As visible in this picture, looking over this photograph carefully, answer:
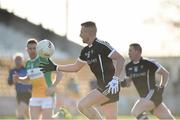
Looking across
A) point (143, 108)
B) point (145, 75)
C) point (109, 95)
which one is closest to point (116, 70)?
point (109, 95)

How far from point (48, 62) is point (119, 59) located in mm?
1470

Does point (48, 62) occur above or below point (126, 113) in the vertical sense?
above

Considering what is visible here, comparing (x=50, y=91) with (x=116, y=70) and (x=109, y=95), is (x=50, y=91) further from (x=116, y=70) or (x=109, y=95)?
(x=116, y=70)

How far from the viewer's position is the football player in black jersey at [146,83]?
1505cm

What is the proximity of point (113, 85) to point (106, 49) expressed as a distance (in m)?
0.64

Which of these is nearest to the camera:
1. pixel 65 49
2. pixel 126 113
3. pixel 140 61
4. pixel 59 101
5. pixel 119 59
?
pixel 119 59

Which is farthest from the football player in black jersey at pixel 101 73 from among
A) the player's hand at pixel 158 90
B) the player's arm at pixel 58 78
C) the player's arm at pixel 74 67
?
the player's hand at pixel 158 90

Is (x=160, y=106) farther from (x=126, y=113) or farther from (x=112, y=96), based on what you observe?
(x=126, y=113)

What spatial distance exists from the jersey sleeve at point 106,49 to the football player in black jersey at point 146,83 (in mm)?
1690

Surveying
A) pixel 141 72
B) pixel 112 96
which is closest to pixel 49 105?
pixel 112 96

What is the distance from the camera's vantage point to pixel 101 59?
44.5 ft

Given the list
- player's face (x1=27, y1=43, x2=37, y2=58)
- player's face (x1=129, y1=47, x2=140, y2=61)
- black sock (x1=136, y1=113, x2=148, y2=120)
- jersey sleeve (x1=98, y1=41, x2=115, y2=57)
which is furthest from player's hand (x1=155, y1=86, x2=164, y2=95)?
player's face (x1=27, y1=43, x2=37, y2=58)

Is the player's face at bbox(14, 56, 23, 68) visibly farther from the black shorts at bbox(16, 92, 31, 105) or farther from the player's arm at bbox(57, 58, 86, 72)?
the player's arm at bbox(57, 58, 86, 72)

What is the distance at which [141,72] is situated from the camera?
1534 cm
